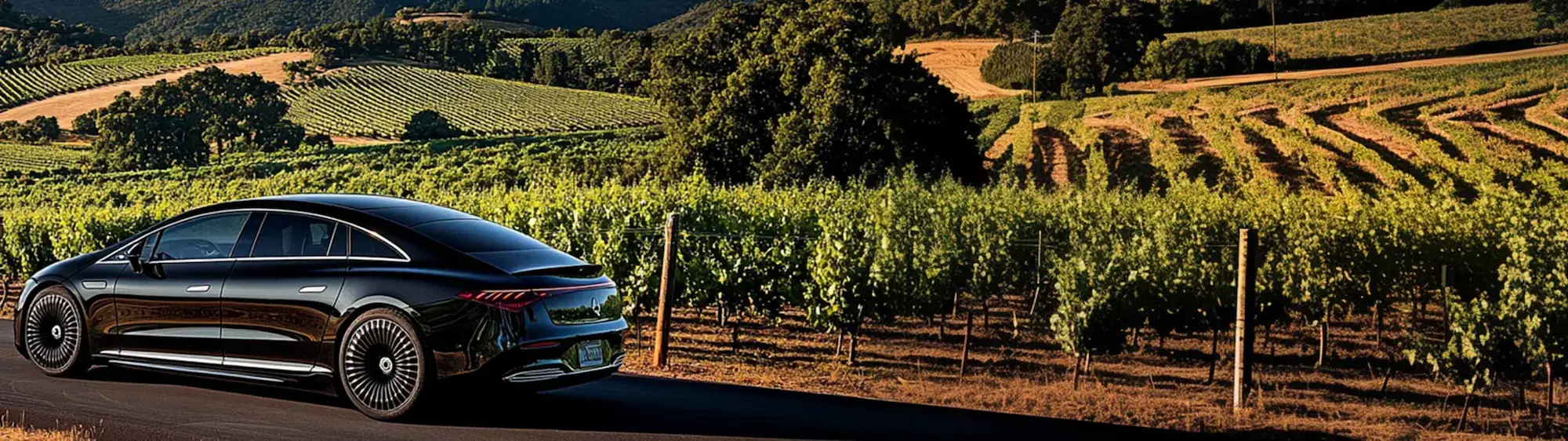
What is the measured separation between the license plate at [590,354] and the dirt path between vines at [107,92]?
110944 mm

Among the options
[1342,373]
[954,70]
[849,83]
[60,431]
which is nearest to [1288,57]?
[954,70]

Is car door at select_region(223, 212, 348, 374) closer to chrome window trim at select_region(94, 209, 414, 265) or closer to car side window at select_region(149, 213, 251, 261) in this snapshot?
chrome window trim at select_region(94, 209, 414, 265)

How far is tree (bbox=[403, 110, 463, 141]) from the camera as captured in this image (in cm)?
9956

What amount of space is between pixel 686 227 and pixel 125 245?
383 inches

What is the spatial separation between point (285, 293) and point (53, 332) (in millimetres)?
2764

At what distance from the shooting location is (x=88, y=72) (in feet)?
429

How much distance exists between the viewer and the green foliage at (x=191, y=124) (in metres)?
87.8

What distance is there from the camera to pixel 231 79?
105 metres

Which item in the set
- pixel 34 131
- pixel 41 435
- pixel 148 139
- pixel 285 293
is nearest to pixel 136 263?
pixel 285 293

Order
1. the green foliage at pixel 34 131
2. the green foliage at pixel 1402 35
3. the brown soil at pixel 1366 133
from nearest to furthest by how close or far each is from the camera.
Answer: the brown soil at pixel 1366 133
the green foliage at pixel 1402 35
the green foliage at pixel 34 131

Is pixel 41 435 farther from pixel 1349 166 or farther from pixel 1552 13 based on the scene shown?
pixel 1552 13

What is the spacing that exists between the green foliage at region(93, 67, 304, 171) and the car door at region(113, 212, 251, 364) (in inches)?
3374

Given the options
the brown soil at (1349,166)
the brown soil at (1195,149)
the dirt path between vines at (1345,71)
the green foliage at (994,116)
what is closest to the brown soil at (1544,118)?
the brown soil at (1349,166)

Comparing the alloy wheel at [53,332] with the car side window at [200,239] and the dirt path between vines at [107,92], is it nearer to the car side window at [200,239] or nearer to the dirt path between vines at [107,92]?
the car side window at [200,239]
